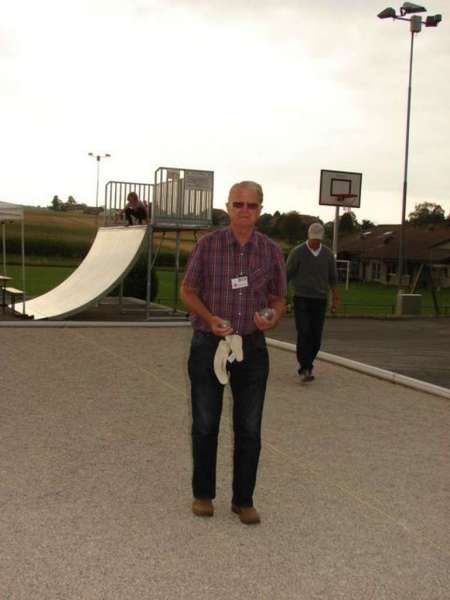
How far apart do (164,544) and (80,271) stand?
55.2 feet

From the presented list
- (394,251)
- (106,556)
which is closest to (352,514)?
(106,556)

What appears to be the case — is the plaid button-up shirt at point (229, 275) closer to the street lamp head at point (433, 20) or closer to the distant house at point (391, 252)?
the street lamp head at point (433, 20)

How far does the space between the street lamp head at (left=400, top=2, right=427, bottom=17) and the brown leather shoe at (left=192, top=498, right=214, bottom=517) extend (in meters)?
23.6

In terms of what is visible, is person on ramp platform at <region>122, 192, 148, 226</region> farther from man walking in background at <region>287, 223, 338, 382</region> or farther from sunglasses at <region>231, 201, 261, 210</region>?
sunglasses at <region>231, 201, 261, 210</region>

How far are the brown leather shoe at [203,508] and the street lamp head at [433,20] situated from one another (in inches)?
1007

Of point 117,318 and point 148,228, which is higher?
point 148,228

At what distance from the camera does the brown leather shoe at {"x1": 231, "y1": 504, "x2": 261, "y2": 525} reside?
4547 millimetres

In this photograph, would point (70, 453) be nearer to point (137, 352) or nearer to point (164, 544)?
point (164, 544)

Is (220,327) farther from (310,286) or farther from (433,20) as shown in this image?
(433,20)

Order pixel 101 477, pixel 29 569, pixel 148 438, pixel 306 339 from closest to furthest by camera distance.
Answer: pixel 29 569 → pixel 101 477 → pixel 148 438 → pixel 306 339

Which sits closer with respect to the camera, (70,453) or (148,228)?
(70,453)

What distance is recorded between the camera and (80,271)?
20516 millimetres

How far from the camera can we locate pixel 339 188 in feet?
84.7

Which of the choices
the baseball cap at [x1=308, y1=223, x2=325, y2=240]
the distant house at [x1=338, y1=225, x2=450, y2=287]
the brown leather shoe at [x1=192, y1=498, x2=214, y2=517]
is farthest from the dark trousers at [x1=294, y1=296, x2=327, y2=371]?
the distant house at [x1=338, y1=225, x2=450, y2=287]
